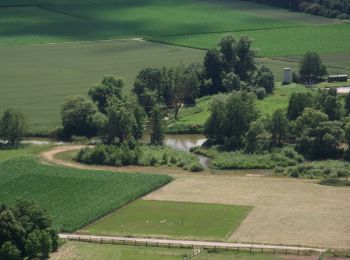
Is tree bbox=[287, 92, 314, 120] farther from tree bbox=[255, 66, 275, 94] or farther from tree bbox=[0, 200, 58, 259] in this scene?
tree bbox=[0, 200, 58, 259]

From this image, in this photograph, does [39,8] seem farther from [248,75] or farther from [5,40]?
[248,75]

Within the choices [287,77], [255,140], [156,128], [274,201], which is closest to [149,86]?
[156,128]

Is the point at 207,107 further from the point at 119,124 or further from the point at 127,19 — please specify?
the point at 127,19

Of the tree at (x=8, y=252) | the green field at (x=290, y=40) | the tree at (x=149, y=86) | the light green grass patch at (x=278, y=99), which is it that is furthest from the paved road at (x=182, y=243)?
the green field at (x=290, y=40)

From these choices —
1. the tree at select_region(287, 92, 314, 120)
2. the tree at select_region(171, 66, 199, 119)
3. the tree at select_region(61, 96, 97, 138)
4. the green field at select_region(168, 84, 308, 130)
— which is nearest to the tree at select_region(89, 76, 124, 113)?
the tree at select_region(61, 96, 97, 138)

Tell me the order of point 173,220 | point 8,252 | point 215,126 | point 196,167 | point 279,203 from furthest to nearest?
1. point 215,126
2. point 196,167
3. point 279,203
4. point 173,220
5. point 8,252

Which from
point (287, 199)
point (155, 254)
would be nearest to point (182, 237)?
point (155, 254)
